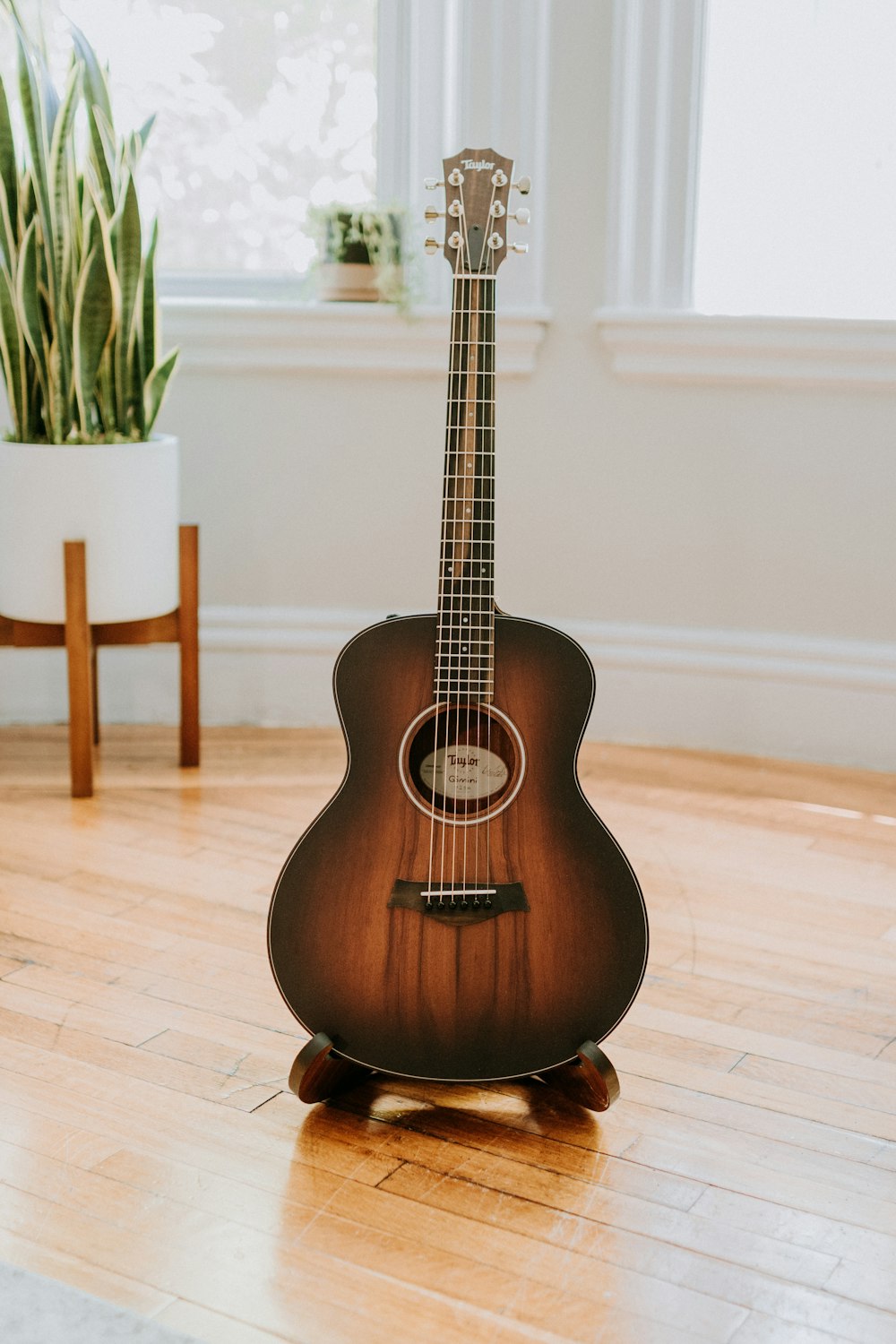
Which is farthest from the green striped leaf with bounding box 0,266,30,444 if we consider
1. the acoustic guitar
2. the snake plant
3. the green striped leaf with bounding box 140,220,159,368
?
the acoustic guitar

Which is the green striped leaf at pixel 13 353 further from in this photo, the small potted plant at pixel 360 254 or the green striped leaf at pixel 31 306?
the small potted plant at pixel 360 254

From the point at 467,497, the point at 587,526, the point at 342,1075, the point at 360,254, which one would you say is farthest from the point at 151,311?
the point at 342,1075

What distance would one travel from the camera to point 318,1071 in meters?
1.38

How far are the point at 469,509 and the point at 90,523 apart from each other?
109 cm

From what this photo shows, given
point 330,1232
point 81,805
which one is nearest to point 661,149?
point 81,805

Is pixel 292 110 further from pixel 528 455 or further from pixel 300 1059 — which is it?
pixel 300 1059

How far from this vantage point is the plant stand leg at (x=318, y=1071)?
1373mm

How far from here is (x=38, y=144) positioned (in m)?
2.21

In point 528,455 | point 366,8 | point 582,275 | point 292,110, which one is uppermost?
point 366,8

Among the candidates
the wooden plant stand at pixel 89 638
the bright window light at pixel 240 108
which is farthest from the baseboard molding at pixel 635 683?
the bright window light at pixel 240 108

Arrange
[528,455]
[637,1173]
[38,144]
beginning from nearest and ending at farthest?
[637,1173] → [38,144] → [528,455]

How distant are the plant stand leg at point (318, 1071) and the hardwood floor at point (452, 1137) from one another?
0.03 m

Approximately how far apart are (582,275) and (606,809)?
101cm

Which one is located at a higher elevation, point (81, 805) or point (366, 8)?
point (366, 8)
